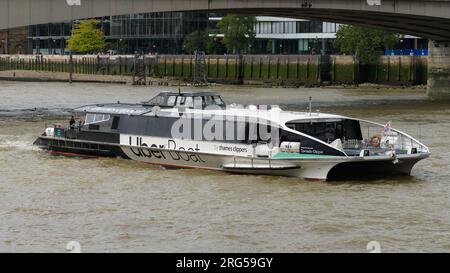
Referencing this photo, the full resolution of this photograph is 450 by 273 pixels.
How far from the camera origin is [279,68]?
9538cm

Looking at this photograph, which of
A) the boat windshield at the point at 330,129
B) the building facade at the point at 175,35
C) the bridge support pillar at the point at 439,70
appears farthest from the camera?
the building facade at the point at 175,35

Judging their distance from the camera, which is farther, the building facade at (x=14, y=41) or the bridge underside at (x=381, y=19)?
the building facade at (x=14, y=41)

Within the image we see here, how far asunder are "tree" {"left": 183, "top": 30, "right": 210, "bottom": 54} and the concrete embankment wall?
33.0ft

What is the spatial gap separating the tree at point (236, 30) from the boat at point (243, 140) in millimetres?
81796

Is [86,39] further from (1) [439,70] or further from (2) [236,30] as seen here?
(1) [439,70]

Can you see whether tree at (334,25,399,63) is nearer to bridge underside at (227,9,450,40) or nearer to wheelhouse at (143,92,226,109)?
bridge underside at (227,9,450,40)

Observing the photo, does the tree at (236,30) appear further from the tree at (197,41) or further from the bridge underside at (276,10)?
the bridge underside at (276,10)

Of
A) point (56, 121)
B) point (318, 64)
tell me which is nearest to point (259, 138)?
point (56, 121)

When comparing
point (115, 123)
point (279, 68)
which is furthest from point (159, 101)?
point (279, 68)

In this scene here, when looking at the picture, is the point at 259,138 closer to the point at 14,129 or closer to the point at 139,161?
the point at 139,161

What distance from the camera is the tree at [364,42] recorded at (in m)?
90.8

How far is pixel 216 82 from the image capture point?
3816 inches

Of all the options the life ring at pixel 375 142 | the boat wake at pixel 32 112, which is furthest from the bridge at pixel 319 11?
the life ring at pixel 375 142

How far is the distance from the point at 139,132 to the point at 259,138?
4.50m
